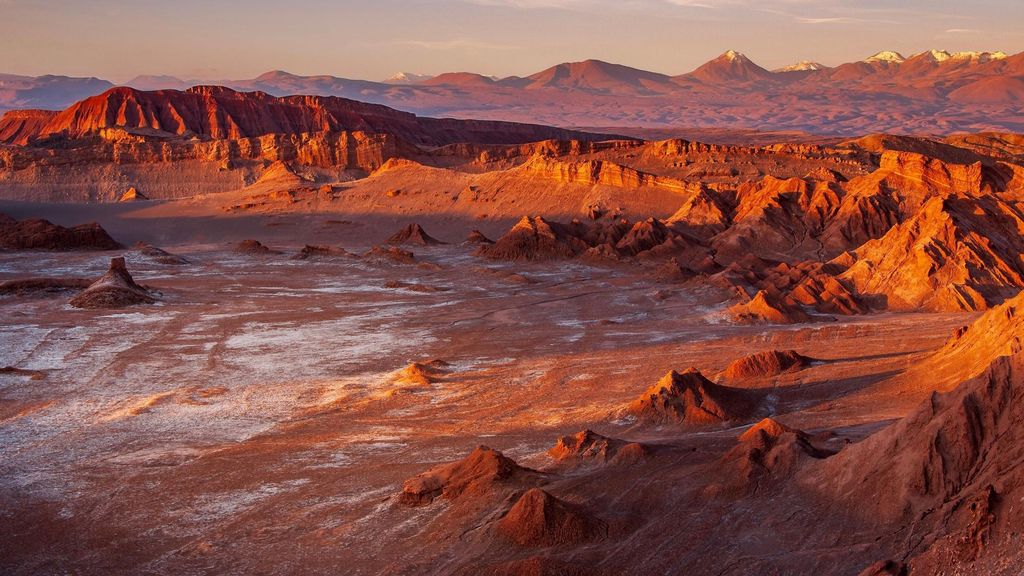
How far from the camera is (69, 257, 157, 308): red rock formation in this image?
37.2 meters

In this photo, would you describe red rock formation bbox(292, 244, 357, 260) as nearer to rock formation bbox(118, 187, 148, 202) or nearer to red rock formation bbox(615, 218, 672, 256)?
red rock formation bbox(615, 218, 672, 256)

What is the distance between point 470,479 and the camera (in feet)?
47.5

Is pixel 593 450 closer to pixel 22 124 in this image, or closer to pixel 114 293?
pixel 114 293

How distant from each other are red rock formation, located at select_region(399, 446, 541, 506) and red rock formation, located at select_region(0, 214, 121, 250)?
49.7 meters

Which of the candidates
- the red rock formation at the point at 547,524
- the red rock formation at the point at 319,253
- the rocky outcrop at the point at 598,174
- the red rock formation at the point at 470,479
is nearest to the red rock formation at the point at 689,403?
the red rock formation at the point at 470,479

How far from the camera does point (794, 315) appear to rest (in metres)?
31.0

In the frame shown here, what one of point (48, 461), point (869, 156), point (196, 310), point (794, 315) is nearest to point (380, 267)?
point (196, 310)

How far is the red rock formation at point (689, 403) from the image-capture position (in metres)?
18.0

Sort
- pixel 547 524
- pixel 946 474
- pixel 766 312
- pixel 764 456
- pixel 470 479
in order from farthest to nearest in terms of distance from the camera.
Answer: pixel 766 312
pixel 470 479
pixel 764 456
pixel 547 524
pixel 946 474

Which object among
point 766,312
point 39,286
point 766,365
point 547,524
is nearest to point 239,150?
point 39,286

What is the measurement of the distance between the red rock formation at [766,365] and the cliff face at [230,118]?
8777 centimetres

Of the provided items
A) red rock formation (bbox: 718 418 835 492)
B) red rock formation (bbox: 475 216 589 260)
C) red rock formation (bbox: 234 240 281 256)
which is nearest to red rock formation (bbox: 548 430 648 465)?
red rock formation (bbox: 718 418 835 492)

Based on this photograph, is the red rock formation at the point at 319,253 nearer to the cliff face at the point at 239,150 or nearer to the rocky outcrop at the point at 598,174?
the rocky outcrop at the point at 598,174

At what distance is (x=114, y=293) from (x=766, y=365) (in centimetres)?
2582
